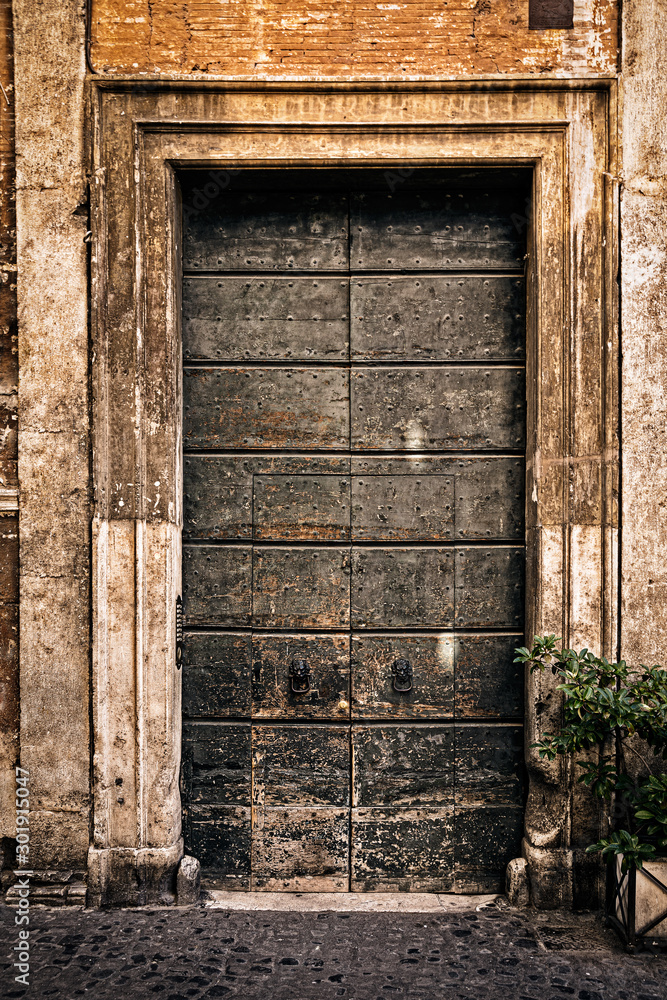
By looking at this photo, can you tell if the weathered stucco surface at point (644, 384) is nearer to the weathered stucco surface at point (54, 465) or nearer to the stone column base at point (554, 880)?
the stone column base at point (554, 880)

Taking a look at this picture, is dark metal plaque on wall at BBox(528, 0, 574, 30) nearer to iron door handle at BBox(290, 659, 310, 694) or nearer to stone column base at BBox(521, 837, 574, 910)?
iron door handle at BBox(290, 659, 310, 694)

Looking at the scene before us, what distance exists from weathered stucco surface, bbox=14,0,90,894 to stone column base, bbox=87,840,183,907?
0.11 meters

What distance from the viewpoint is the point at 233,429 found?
3094mm

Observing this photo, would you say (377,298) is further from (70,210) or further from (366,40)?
(70,210)

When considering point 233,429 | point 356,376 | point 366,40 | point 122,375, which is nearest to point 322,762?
point 233,429

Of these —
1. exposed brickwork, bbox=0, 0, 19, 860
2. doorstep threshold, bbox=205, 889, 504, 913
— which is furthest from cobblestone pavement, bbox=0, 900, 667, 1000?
exposed brickwork, bbox=0, 0, 19, 860

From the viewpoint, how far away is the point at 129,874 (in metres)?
2.87

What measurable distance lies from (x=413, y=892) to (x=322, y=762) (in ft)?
2.45

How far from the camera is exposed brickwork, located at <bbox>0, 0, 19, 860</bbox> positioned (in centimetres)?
294

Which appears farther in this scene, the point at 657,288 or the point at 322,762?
Answer: the point at 322,762

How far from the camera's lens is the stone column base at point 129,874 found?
2861 millimetres

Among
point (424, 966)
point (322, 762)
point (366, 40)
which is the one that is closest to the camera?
point (424, 966)

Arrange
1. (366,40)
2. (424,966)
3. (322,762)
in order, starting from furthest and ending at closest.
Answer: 1. (322,762)
2. (366,40)
3. (424,966)

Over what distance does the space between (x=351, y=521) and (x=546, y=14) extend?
2445 millimetres
